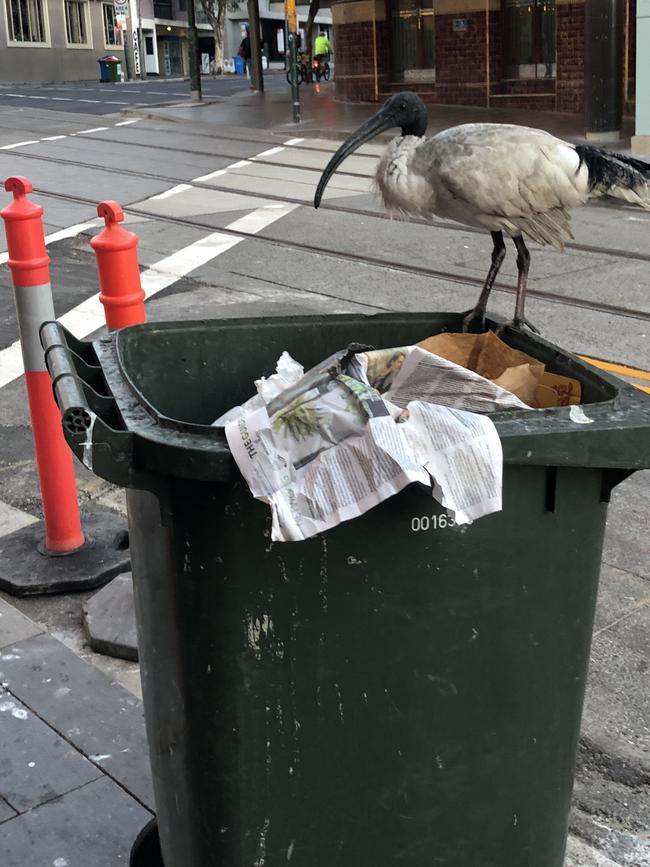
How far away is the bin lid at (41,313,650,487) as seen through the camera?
182cm

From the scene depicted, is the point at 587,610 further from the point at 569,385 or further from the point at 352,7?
the point at 352,7

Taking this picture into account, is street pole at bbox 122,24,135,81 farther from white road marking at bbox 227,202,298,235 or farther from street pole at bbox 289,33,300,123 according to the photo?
white road marking at bbox 227,202,298,235

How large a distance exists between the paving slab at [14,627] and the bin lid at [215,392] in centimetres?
162

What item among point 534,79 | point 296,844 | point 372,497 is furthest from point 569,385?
point 534,79

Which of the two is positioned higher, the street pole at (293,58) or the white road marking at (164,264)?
the street pole at (293,58)

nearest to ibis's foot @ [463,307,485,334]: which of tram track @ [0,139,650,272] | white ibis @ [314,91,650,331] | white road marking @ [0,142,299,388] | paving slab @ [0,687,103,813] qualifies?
white ibis @ [314,91,650,331]

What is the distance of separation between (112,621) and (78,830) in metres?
1.04

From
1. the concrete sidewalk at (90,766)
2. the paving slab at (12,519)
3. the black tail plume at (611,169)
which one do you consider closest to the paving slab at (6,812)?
the concrete sidewalk at (90,766)

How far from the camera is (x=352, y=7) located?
25.5 m

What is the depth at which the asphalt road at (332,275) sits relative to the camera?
3.45 metres

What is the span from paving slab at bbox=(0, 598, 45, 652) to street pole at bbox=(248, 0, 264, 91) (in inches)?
1109

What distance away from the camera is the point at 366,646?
189 cm

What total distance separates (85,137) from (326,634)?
19.4 m

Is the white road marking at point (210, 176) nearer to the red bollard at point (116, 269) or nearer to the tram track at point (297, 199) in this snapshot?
the tram track at point (297, 199)
